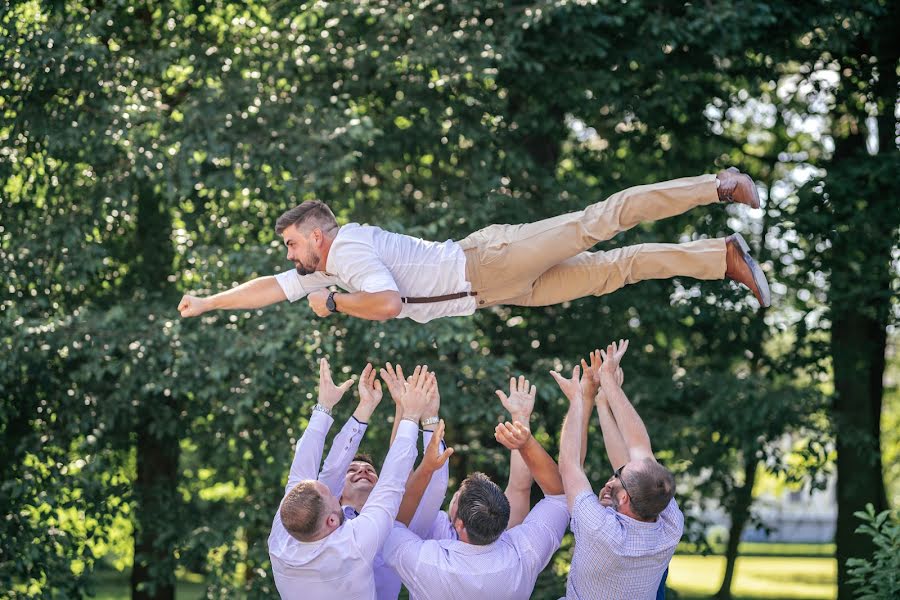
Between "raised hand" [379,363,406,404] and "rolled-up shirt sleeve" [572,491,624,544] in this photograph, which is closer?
"rolled-up shirt sleeve" [572,491,624,544]

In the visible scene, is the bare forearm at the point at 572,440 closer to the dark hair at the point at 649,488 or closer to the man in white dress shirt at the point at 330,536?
the dark hair at the point at 649,488

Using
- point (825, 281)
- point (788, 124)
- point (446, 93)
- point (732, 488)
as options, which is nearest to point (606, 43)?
point (446, 93)

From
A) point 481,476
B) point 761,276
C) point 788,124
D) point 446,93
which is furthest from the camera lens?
point 788,124

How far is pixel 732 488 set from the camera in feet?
32.5

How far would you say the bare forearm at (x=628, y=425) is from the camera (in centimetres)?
417

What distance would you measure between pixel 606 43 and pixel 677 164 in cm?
194

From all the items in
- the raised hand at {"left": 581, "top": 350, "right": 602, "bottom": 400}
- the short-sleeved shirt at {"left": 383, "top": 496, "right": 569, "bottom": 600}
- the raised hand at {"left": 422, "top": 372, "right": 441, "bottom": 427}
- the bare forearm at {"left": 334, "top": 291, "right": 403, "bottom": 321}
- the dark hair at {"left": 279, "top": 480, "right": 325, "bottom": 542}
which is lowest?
the short-sleeved shirt at {"left": 383, "top": 496, "right": 569, "bottom": 600}

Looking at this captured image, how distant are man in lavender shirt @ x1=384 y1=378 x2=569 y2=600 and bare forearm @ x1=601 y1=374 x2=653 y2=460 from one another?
0.36m

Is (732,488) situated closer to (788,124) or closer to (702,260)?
(788,124)

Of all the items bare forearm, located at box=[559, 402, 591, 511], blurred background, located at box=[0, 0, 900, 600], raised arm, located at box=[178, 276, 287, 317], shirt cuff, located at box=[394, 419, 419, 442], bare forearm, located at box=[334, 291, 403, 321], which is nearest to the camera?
bare forearm, located at box=[559, 402, 591, 511]

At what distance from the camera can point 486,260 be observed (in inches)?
186

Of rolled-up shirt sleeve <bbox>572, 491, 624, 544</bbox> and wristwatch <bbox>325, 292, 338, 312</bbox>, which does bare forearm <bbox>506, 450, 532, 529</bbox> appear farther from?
wristwatch <bbox>325, 292, 338, 312</bbox>

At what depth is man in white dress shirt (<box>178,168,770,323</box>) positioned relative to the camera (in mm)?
4430

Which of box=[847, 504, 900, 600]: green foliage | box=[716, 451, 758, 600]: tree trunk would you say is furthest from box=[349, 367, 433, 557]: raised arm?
box=[716, 451, 758, 600]: tree trunk
